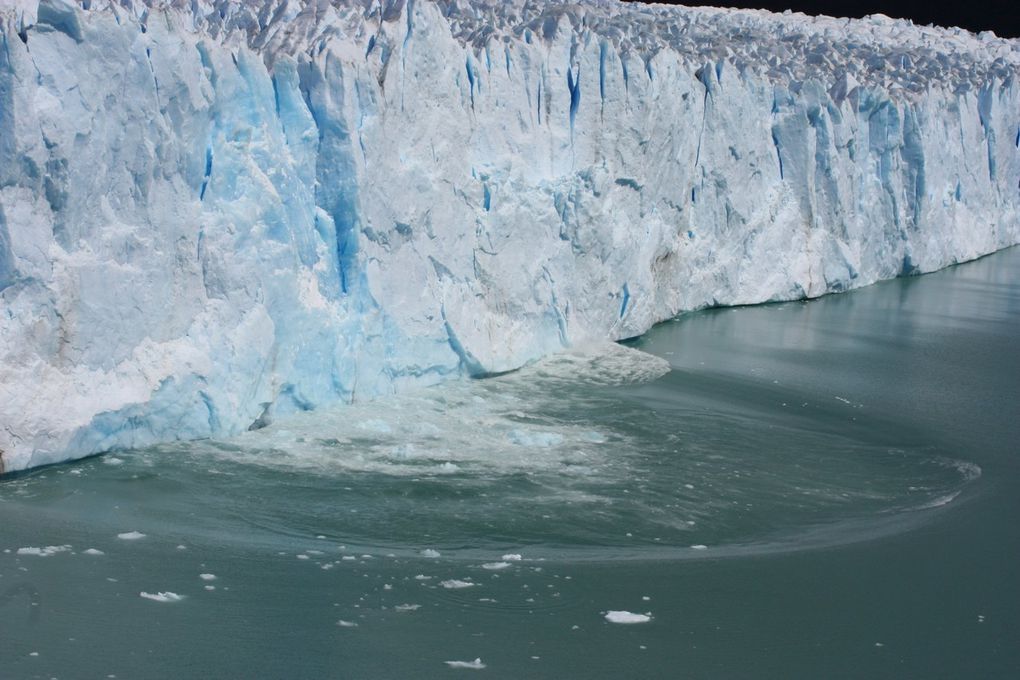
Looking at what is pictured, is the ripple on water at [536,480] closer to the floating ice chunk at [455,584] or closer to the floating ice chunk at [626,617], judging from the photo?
the floating ice chunk at [455,584]

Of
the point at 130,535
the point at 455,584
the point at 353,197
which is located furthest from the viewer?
the point at 353,197

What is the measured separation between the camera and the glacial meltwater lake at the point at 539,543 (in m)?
3.37

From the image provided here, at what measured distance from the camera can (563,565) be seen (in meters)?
4.01

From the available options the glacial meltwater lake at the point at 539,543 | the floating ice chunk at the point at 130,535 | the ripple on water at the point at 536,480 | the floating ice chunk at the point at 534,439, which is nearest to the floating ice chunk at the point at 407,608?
the glacial meltwater lake at the point at 539,543

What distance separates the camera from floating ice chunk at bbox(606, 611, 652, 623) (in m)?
3.60

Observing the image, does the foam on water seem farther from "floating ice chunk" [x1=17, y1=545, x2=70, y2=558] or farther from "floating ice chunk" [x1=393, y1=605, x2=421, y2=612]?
"floating ice chunk" [x1=393, y1=605, x2=421, y2=612]

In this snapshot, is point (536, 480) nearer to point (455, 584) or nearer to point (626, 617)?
point (455, 584)

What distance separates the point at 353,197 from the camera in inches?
226

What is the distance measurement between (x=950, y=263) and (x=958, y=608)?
9678mm

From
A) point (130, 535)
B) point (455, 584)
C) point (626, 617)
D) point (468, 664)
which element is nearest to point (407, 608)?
point (455, 584)

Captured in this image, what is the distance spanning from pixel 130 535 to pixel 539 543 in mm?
1437

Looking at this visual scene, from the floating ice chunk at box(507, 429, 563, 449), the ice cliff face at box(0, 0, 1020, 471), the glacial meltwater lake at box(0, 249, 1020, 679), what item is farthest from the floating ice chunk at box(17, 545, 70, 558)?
the floating ice chunk at box(507, 429, 563, 449)

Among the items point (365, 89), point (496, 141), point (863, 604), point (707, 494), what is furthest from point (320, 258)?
point (863, 604)

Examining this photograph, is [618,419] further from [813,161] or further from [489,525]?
[813,161]
